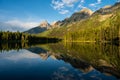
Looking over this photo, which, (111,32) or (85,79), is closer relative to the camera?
(85,79)

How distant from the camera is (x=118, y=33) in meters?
181

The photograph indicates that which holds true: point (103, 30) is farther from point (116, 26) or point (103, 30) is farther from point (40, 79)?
point (40, 79)

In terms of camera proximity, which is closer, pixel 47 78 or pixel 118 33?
pixel 47 78

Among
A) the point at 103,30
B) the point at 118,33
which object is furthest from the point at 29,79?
the point at 103,30

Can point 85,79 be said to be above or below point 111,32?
below

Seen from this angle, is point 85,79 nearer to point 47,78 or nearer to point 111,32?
point 47,78

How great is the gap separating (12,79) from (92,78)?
12256 mm

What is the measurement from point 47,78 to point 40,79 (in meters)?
1.31

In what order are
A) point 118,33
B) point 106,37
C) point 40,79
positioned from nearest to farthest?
point 40,79 < point 118,33 < point 106,37

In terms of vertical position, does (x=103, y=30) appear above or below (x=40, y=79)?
above

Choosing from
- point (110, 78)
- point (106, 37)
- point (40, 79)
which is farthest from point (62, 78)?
point (106, 37)

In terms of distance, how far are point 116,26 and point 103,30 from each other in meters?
15.1

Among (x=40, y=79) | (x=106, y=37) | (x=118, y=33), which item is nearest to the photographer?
(x=40, y=79)

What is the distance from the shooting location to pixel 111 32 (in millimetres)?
185000
